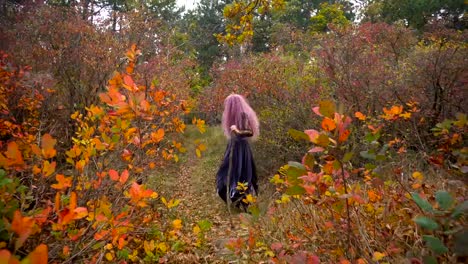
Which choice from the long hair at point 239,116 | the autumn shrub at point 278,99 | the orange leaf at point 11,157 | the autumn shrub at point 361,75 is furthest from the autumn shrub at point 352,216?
the autumn shrub at point 278,99

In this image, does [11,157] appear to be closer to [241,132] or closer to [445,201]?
[445,201]

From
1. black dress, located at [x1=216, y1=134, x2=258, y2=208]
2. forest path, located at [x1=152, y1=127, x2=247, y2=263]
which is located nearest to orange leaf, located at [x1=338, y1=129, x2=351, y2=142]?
forest path, located at [x1=152, y1=127, x2=247, y2=263]

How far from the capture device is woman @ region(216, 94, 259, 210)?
16.9 ft

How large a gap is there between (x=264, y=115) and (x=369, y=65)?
2.46 meters

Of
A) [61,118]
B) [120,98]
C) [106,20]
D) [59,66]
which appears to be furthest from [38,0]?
[120,98]

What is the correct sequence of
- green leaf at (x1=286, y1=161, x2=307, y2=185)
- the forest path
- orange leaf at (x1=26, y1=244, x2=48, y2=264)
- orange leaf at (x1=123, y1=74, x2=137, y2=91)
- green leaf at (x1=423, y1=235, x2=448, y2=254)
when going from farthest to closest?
the forest path
orange leaf at (x1=123, y1=74, x2=137, y2=91)
green leaf at (x1=286, y1=161, x2=307, y2=185)
green leaf at (x1=423, y1=235, x2=448, y2=254)
orange leaf at (x1=26, y1=244, x2=48, y2=264)

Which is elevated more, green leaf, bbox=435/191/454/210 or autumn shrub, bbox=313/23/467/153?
autumn shrub, bbox=313/23/467/153

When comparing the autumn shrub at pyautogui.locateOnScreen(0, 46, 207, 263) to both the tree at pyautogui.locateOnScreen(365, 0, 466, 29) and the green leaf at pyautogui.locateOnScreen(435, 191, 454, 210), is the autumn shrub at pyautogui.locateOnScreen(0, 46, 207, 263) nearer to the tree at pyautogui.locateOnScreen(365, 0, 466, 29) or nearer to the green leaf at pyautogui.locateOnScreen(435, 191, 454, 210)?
the green leaf at pyautogui.locateOnScreen(435, 191, 454, 210)

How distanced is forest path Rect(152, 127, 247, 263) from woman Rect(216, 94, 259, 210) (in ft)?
1.19

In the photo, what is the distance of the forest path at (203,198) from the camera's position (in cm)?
337

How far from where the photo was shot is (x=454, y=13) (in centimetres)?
1962

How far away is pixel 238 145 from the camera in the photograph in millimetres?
5418

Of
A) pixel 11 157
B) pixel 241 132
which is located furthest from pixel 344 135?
pixel 241 132

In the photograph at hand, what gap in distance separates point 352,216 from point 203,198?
453 centimetres
